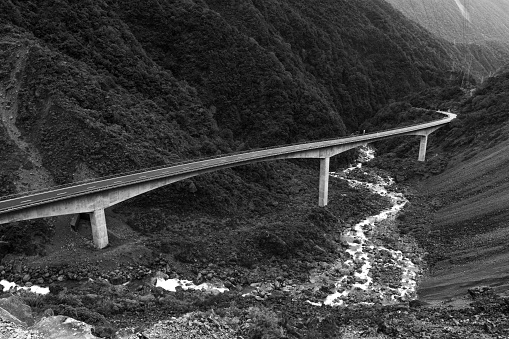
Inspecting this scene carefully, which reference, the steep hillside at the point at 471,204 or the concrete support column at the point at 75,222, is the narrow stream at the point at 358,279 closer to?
the steep hillside at the point at 471,204

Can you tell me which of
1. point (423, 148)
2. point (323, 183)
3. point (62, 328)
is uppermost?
point (62, 328)

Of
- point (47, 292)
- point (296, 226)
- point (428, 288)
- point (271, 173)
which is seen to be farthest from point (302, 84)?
point (47, 292)

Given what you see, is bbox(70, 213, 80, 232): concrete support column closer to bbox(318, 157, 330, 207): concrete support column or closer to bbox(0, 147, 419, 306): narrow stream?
bbox(0, 147, 419, 306): narrow stream

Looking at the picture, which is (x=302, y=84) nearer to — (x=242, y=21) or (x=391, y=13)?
(x=242, y=21)

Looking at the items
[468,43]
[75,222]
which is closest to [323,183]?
[75,222]

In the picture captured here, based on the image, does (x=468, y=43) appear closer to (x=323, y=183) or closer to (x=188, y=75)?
(x=188, y=75)

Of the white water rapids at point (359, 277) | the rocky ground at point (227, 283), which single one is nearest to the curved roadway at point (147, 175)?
the rocky ground at point (227, 283)

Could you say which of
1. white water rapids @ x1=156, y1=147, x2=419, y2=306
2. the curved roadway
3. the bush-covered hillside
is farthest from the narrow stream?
the bush-covered hillside
